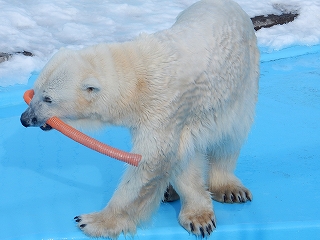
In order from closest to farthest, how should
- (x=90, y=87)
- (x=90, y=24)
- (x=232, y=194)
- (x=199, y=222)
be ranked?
(x=90, y=87), (x=199, y=222), (x=232, y=194), (x=90, y=24)

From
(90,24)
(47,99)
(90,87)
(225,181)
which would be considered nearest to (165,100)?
(90,87)

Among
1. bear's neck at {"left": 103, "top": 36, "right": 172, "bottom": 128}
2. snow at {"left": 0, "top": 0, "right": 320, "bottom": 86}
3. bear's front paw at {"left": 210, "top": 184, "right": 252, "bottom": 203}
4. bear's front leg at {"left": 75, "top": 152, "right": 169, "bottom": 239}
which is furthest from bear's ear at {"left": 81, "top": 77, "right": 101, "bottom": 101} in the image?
snow at {"left": 0, "top": 0, "right": 320, "bottom": 86}

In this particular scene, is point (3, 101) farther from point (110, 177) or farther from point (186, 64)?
point (186, 64)

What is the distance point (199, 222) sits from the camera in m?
2.85

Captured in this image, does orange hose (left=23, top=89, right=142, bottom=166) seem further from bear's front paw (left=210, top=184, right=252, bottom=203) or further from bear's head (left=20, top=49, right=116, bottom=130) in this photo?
bear's front paw (left=210, top=184, right=252, bottom=203)

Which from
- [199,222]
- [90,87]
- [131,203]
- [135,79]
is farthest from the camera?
[199,222]

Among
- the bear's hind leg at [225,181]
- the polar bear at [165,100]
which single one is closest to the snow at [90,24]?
the bear's hind leg at [225,181]

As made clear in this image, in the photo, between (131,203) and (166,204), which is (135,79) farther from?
(166,204)

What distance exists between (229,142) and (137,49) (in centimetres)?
73

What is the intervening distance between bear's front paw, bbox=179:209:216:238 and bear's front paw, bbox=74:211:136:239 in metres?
0.26

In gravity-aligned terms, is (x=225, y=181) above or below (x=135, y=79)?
below

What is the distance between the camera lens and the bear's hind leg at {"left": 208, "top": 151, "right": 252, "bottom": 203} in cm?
312

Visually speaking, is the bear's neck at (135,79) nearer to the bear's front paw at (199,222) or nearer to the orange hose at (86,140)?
the orange hose at (86,140)

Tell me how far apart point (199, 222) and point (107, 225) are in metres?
0.44
